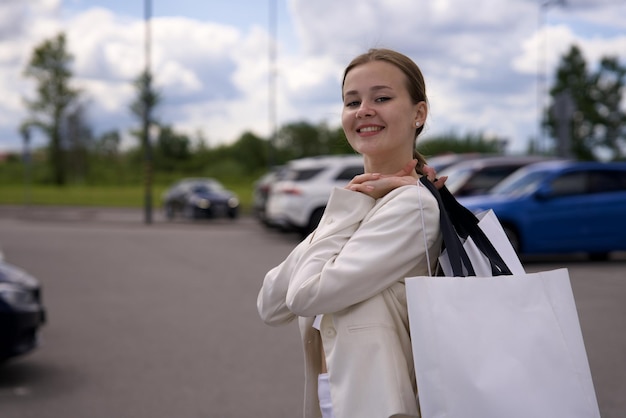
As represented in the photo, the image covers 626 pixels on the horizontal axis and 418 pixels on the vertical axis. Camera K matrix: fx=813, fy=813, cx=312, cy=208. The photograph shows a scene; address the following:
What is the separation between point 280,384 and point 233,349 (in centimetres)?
132

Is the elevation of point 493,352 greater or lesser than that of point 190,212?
greater

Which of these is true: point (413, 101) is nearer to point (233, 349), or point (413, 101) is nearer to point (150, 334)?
point (233, 349)

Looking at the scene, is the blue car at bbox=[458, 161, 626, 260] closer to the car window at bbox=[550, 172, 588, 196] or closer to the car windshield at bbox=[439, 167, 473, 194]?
the car window at bbox=[550, 172, 588, 196]

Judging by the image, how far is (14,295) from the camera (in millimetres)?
6141

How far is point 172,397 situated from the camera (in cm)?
571

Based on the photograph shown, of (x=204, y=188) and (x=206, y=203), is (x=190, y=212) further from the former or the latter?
(x=204, y=188)

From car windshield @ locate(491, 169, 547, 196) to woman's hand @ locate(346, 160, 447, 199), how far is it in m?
11.4

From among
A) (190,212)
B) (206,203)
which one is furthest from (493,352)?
(190,212)

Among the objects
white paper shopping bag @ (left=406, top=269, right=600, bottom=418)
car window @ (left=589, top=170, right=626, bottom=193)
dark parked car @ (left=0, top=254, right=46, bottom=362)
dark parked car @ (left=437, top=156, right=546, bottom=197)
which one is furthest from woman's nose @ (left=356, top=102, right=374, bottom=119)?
dark parked car @ (left=437, top=156, right=546, bottom=197)

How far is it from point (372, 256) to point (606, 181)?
12596 mm

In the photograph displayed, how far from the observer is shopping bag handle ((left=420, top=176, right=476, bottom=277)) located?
182 cm

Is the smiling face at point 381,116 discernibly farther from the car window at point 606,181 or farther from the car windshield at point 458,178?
the car windshield at point 458,178

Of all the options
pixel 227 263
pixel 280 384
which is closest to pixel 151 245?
pixel 227 263

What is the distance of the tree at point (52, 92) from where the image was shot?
255ft
